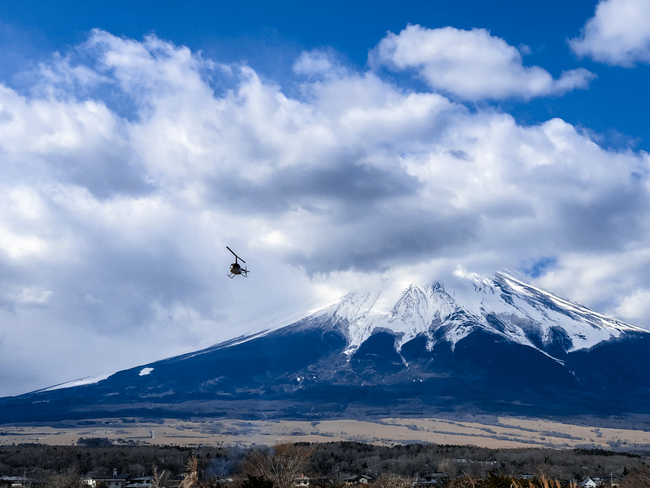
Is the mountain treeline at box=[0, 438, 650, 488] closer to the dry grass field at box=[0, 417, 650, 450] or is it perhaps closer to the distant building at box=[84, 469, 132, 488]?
the distant building at box=[84, 469, 132, 488]

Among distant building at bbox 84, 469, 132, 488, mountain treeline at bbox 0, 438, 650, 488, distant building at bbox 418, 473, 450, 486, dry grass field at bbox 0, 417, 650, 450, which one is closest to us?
distant building at bbox 418, 473, 450, 486

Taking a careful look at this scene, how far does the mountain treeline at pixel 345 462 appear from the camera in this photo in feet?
316

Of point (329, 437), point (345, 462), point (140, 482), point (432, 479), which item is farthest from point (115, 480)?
point (329, 437)

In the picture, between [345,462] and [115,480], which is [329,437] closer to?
[345,462]

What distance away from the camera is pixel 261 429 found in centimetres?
19788

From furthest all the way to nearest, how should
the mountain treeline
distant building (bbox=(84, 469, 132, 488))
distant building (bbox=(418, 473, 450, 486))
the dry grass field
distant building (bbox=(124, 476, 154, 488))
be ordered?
the dry grass field < the mountain treeline < distant building (bbox=(84, 469, 132, 488)) < distant building (bbox=(418, 473, 450, 486)) < distant building (bbox=(124, 476, 154, 488))

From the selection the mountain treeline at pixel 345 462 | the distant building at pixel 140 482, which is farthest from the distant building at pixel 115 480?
the mountain treeline at pixel 345 462

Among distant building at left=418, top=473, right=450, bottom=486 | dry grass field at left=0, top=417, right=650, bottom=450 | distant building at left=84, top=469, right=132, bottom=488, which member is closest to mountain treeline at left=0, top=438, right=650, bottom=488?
distant building at left=418, top=473, right=450, bottom=486

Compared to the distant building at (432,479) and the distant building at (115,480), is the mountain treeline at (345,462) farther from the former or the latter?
the distant building at (115,480)

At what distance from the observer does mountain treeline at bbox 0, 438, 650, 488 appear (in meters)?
96.4

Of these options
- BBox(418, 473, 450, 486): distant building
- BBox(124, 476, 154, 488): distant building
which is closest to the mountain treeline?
BBox(418, 473, 450, 486): distant building

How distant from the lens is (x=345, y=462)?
109 metres

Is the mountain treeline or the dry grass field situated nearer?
the mountain treeline

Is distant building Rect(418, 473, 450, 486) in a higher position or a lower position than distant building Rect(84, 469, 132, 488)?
lower
